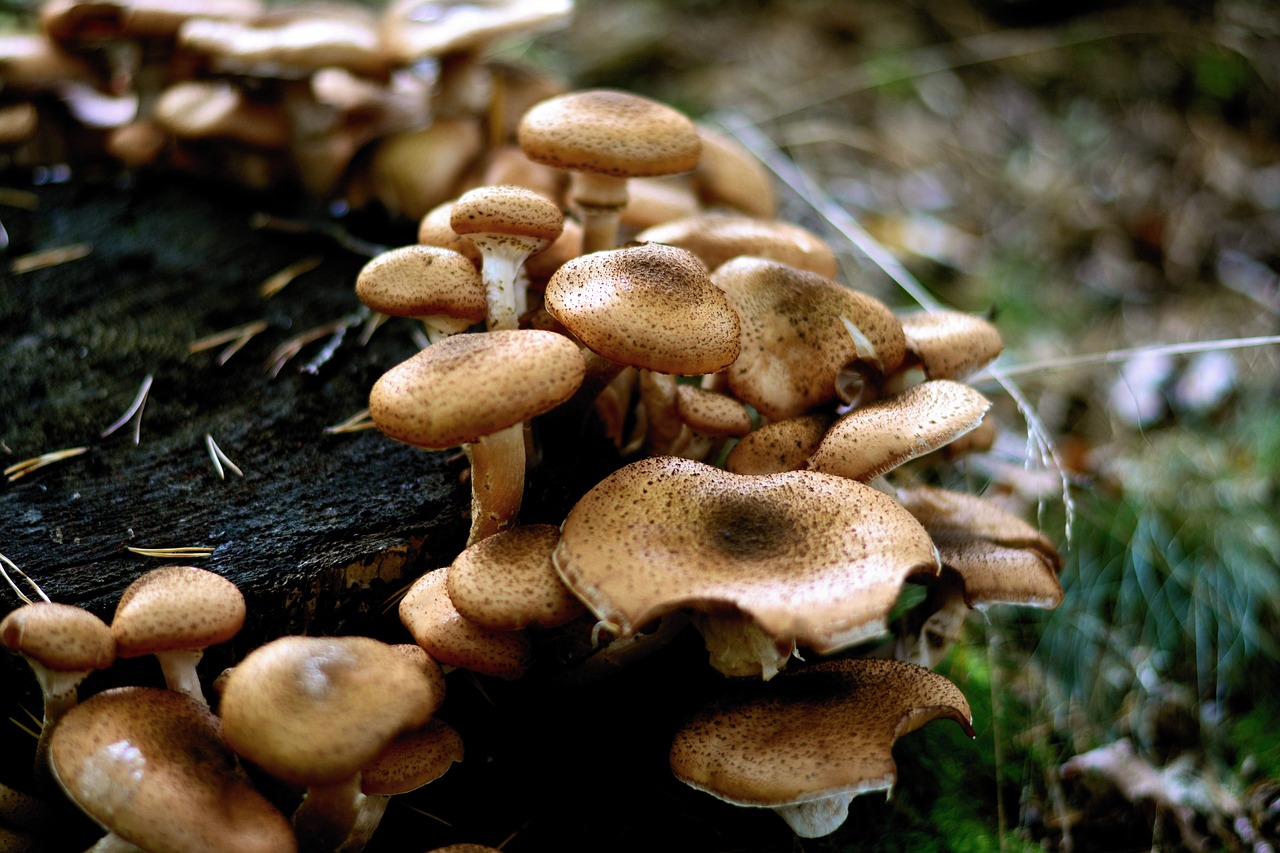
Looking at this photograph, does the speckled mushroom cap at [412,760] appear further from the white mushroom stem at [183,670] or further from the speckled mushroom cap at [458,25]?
the speckled mushroom cap at [458,25]

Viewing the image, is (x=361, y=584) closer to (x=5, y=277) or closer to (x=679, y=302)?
(x=679, y=302)

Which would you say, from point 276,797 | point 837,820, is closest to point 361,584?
point 276,797

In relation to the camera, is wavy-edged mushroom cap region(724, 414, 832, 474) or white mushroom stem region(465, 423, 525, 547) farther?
wavy-edged mushroom cap region(724, 414, 832, 474)

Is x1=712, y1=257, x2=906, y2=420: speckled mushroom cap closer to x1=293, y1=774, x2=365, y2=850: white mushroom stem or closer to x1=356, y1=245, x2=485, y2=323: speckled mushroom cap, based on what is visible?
x1=356, y1=245, x2=485, y2=323: speckled mushroom cap

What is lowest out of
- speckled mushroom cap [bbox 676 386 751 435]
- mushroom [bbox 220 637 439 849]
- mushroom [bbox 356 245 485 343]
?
mushroom [bbox 220 637 439 849]

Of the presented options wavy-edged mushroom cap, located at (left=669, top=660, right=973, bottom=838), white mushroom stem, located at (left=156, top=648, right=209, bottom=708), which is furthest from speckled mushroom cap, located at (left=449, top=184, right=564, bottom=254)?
wavy-edged mushroom cap, located at (left=669, top=660, right=973, bottom=838)

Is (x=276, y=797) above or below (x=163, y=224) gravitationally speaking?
below
